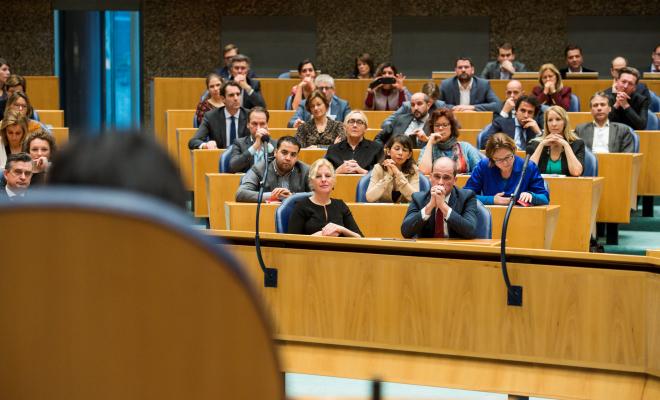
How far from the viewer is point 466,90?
952 cm

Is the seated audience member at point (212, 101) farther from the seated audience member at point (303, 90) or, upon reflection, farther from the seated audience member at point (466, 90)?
the seated audience member at point (466, 90)

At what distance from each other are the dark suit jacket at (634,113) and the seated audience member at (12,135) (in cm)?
454

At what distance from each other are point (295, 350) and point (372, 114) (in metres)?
4.95

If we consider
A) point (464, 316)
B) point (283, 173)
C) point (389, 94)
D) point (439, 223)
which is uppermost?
point (389, 94)

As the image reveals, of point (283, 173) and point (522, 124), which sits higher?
point (522, 124)

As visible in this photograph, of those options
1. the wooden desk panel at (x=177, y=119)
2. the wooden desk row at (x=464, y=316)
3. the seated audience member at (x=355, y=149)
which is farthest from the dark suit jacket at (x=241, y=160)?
the wooden desk row at (x=464, y=316)

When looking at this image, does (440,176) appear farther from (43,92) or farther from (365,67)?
(43,92)

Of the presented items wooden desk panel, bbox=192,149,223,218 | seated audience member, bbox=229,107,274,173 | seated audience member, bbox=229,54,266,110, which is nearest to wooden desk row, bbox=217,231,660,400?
seated audience member, bbox=229,107,274,173

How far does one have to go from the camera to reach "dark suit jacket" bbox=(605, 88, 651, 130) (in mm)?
8094

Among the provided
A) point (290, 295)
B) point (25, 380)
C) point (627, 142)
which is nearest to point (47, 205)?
point (25, 380)

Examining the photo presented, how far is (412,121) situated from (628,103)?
181 centimetres

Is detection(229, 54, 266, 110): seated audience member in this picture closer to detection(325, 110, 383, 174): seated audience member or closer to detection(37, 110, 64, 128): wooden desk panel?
detection(37, 110, 64, 128): wooden desk panel

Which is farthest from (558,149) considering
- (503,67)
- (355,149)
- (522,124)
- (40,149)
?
(503,67)

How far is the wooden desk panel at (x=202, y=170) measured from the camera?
740 centimetres
